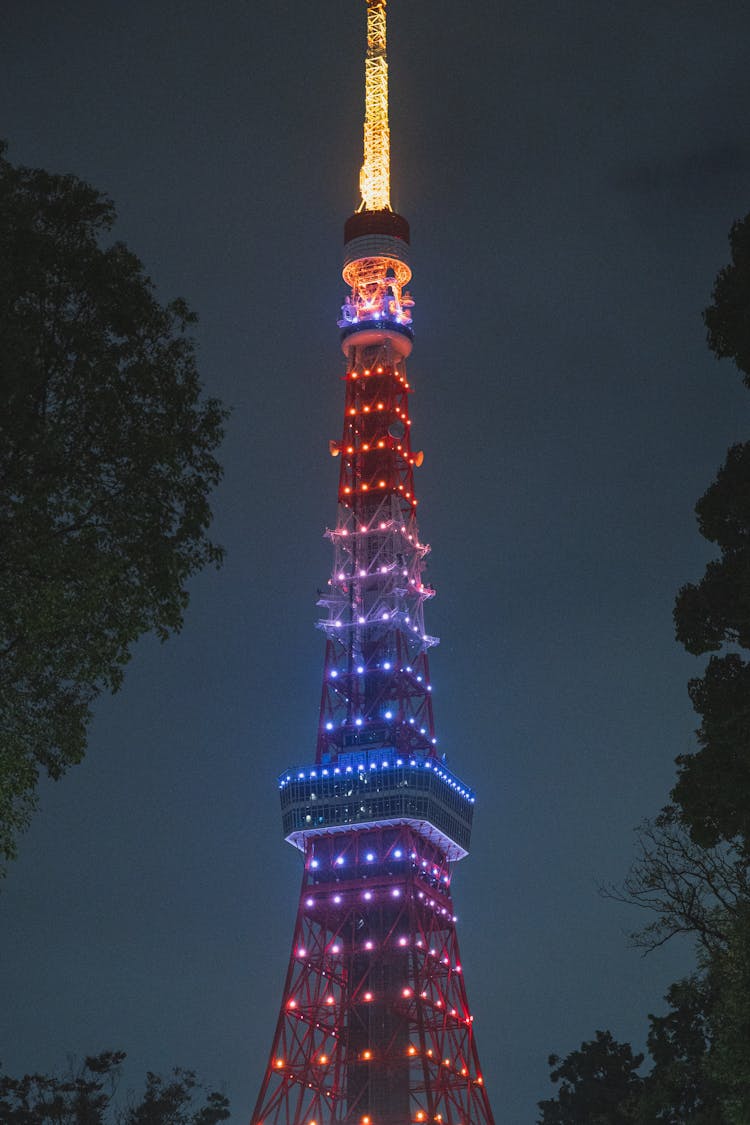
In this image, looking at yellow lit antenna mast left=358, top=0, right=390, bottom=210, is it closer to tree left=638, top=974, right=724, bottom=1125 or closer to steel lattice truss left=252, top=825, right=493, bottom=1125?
steel lattice truss left=252, top=825, right=493, bottom=1125

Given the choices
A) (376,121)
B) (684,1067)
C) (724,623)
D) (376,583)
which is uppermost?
(376,121)

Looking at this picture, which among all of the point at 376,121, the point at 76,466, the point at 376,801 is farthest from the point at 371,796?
the point at 76,466

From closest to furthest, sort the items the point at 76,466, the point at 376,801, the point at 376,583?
the point at 76,466
the point at 376,801
the point at 376,583

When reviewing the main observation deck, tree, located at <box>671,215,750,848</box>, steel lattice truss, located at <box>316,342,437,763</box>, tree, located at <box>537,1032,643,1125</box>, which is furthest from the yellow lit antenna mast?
tree, located at <box>671,215,750,848</box>

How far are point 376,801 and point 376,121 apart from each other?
5515cm

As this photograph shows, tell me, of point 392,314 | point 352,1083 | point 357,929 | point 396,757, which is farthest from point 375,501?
point 352,1083

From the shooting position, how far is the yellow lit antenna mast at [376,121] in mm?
101562

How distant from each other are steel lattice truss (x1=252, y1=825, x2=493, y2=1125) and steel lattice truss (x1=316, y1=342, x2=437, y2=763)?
327 inches

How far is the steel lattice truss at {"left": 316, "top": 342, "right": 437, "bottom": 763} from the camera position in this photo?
9044 cm

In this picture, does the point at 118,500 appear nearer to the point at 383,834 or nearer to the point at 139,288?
the point at 139,288

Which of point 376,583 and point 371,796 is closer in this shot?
point 371,796

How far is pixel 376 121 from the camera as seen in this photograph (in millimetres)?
102562

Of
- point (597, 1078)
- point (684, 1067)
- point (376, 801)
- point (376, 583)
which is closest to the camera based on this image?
point (684, 1067)

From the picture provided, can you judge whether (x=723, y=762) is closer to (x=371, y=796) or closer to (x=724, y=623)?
(x=724, y=623)
